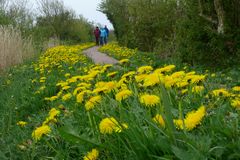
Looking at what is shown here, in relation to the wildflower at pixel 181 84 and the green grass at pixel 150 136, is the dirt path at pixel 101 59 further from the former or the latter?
the wildflower at pixel 181 84

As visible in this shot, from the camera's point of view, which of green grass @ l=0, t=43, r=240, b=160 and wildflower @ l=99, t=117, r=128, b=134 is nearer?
green grass @ l=0, t=43, r=240, b=160

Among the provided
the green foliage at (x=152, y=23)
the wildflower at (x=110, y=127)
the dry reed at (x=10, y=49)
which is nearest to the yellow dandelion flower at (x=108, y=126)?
the wildflower at (x=110, y=127)

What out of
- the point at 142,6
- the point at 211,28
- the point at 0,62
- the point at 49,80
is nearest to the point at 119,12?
the point at 142,6

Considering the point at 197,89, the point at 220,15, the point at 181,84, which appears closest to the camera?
the point at 181,84

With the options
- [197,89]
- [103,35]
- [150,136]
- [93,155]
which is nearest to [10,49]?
[197,89]

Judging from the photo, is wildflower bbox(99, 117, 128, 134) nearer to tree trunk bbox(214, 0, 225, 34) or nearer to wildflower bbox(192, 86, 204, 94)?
wildflower bbox(192, 86, 204, 94)

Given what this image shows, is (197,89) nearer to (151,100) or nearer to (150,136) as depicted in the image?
(151,100)

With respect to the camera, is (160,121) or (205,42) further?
(205,42)

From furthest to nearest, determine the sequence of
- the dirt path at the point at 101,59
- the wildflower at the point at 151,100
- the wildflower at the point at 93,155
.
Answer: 1. the dirt path at the point at 101,59
2. the wildflower at the point at 151,100
3. the wildflower at the point at 93,155

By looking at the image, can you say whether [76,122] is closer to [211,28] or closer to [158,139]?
[158,139]

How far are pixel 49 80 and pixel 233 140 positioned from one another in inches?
200

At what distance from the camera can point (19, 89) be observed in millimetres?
6438

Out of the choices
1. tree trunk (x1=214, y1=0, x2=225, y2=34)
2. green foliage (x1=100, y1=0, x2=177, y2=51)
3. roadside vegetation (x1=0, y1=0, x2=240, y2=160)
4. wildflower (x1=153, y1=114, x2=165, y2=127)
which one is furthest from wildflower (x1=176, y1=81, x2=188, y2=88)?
green foliage (x1=100, y1=0, x2=177, y2=51)

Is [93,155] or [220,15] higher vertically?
[220,15]
